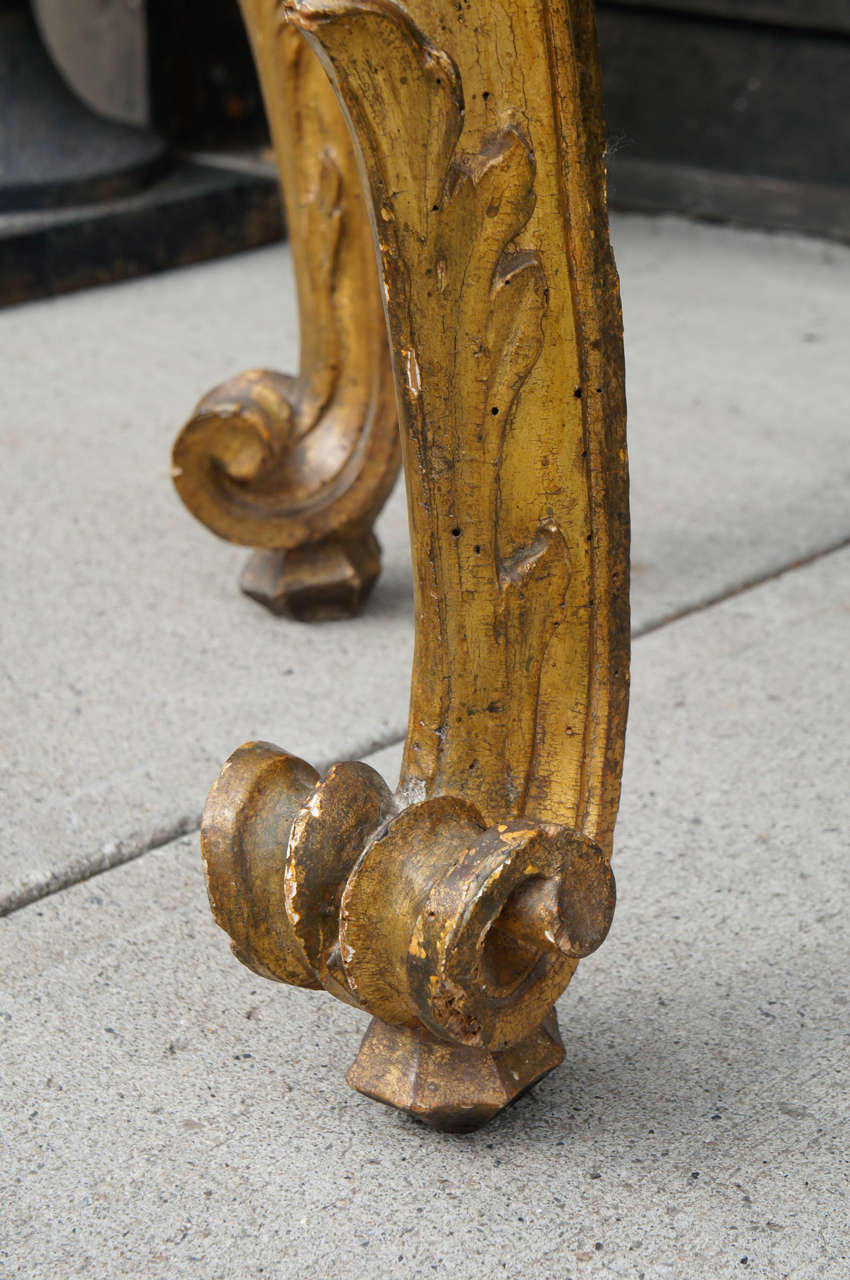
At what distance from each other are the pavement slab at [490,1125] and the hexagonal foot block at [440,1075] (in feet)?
0.10

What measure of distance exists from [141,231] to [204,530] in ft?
3.96

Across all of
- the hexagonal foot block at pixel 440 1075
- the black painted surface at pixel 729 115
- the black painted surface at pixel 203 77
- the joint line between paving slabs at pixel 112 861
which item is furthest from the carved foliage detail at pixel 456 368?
the black painted surface at pixel 203 77

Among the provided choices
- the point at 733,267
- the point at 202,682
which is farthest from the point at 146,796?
the point at 733,267

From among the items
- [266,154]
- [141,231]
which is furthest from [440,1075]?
[266,154]

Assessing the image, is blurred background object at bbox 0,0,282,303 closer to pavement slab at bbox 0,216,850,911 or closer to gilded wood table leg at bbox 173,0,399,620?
pavement slab at bbox 0,216,850,911

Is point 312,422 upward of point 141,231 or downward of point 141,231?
upward

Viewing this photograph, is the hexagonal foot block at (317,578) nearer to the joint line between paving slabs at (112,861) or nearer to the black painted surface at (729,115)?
the joint line between paving slabs at (112,861)

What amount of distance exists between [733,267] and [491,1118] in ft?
7.01

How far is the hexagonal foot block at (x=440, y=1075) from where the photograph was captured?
0.77 m

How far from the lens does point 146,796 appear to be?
1.16 m

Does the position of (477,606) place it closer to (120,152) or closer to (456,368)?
(456,368)

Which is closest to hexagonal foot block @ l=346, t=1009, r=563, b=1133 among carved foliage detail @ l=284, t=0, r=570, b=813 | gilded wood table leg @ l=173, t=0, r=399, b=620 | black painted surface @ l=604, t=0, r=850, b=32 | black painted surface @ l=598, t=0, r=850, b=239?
carved foliage detail @ l=284, t=0, r=570, b=813

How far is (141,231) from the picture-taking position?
2693 millimetres

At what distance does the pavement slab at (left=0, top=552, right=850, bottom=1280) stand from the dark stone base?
169 cm
